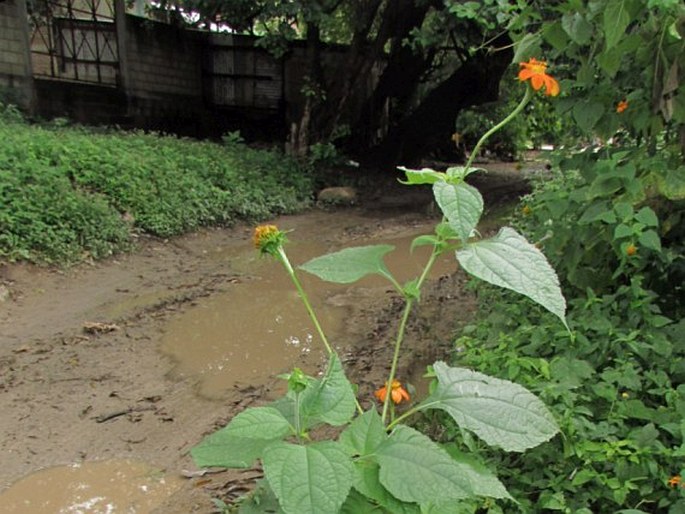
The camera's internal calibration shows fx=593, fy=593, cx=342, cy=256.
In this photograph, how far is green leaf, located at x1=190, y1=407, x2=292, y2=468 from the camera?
1.01 m

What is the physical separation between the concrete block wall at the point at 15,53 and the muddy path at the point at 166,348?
434 cm

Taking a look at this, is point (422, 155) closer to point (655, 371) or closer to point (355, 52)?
point (355, 52)

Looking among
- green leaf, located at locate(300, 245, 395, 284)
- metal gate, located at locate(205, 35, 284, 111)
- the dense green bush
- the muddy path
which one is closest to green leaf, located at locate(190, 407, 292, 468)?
green leaf, located at locate(300, 245, 395, 284)

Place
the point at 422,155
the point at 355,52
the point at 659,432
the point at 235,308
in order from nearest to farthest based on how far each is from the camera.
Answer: the point at 659,432 → the point at 235,308 → the point at 355,52 → the point at 422,155

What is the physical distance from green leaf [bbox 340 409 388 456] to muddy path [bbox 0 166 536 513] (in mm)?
1241

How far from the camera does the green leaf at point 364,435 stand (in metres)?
1.08

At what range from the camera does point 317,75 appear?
30.4ft

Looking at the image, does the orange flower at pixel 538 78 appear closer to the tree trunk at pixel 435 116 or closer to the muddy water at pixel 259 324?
the muddy water at pixel 259 324

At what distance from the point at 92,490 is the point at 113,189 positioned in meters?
4.10

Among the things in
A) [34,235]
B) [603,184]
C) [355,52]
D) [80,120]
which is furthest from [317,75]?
[603,184]

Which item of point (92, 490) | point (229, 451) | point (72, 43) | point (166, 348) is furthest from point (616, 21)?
point (72, 43)

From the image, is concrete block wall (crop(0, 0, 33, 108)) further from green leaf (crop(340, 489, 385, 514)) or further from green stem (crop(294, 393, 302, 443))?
green leaf (crop(340, 489, 385, 514))

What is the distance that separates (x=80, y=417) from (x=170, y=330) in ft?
4.00

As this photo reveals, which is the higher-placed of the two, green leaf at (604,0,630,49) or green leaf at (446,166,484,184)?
green leaf at (604,0,630,49)
